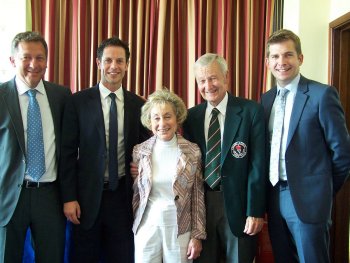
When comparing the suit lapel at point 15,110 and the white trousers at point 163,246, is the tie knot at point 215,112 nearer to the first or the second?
the white trousers at point 163,246

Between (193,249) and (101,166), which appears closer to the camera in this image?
(193,249)

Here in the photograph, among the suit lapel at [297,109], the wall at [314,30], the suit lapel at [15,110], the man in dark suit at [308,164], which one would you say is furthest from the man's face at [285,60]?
the suit lapel at [15,110]

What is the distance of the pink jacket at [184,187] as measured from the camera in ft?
5.96

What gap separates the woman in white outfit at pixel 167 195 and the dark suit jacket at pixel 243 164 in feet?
0.51

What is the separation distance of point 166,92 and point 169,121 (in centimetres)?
20

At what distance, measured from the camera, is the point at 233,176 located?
6.16 ft

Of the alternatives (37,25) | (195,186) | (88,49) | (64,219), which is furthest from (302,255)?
(37,25)

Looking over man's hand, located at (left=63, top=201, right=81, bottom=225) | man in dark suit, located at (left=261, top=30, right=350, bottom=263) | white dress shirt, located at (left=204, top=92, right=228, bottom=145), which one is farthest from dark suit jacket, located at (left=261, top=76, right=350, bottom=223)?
man's hand, located at (left=63, top=201, right=81, bottom=225)

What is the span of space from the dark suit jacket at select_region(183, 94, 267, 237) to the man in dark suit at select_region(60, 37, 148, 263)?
1.71 ft

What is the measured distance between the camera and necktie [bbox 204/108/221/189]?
189cm

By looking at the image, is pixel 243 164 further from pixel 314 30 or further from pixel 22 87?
pixel 314 30

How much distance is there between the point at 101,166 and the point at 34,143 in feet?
1.29

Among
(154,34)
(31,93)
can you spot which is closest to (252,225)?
(31,93)

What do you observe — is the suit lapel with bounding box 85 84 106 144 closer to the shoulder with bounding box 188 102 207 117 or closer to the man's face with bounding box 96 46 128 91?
the man's face with bounding box 96 46 128 91
